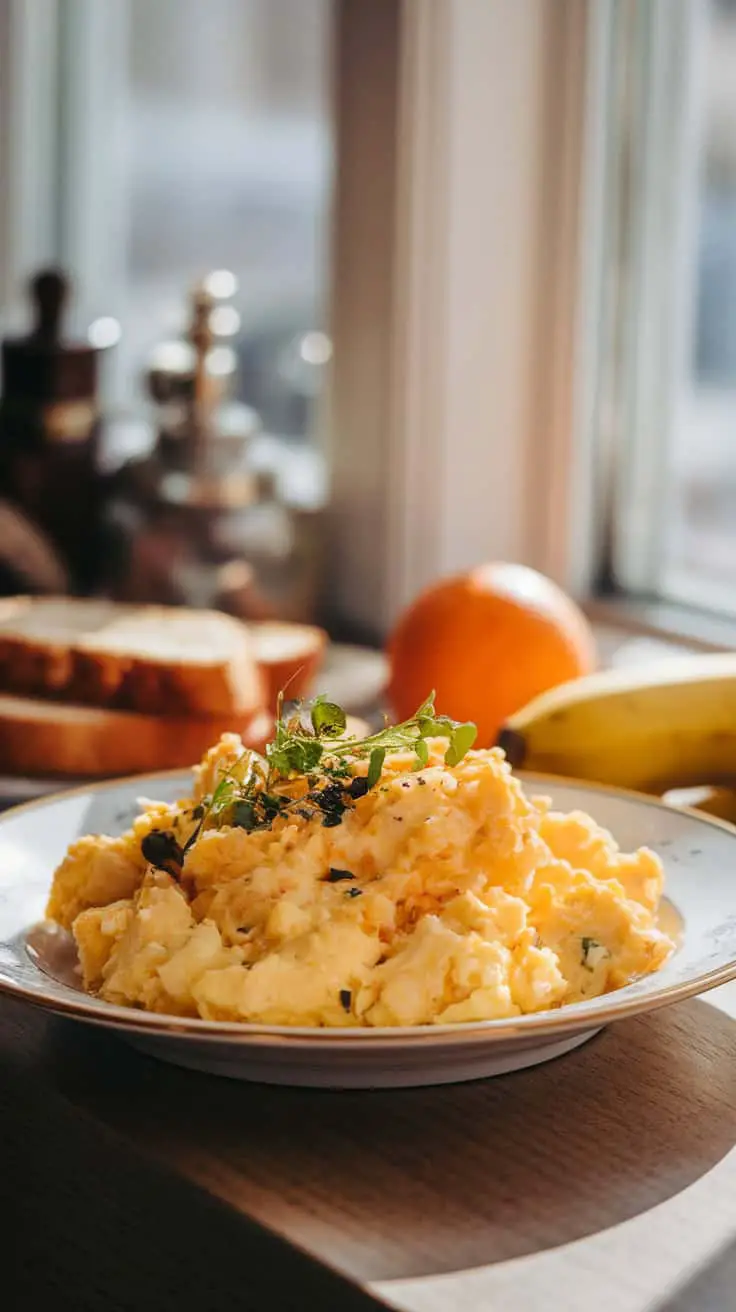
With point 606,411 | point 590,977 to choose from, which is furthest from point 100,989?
point 606,411

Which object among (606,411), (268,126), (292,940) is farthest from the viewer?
(268,126)

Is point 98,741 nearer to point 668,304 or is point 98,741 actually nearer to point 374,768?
point 374,768

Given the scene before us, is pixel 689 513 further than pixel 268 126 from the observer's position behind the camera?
No

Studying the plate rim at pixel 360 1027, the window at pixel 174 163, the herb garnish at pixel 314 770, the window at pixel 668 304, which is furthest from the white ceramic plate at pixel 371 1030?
the window at pixel 174 163

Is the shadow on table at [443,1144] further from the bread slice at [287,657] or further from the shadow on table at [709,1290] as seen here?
the bread slice at [287,657]

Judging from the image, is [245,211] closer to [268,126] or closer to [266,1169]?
[268,126]

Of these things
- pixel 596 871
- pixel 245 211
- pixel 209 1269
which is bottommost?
pixel 209 1269
